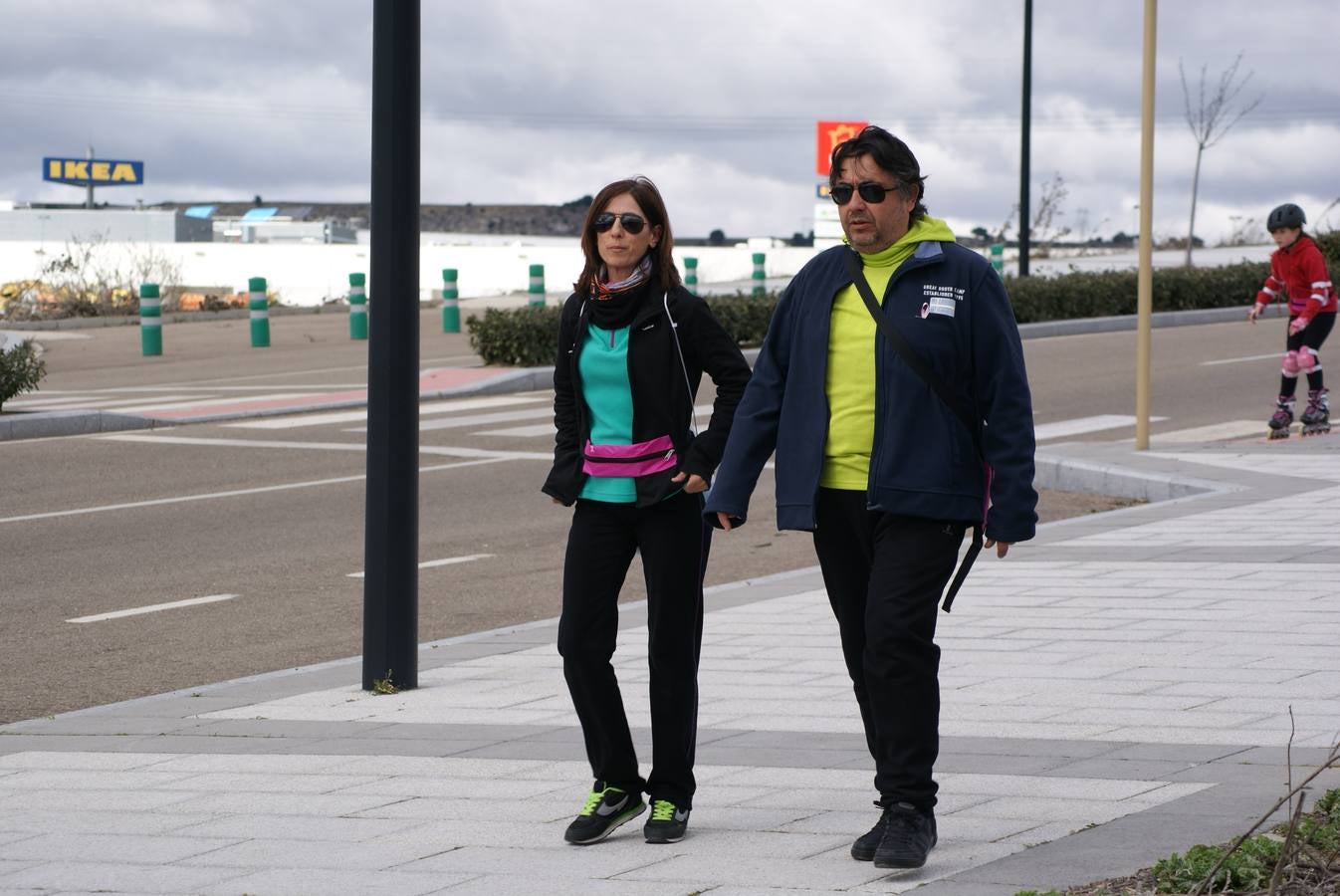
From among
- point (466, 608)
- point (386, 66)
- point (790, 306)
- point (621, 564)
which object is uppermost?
point (386, 66)

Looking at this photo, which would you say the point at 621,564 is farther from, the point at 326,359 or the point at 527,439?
the point at 326,359

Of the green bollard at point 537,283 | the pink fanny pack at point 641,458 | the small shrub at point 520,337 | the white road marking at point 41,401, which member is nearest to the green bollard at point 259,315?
the green bollard at point 537,283

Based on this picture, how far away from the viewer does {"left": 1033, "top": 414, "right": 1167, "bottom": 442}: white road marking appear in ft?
55.2

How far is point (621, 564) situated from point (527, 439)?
11832 millimetres

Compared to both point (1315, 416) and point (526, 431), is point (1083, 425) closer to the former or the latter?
point (1315, 416)

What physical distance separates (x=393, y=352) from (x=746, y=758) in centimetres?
225

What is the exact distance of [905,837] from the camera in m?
4.55

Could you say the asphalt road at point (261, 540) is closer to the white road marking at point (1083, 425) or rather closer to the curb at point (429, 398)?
the white road marking at point (1083, 425)

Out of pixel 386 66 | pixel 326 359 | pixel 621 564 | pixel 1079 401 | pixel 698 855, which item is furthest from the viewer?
pixel 326 359

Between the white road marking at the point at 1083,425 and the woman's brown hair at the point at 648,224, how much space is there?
11697 millimetres

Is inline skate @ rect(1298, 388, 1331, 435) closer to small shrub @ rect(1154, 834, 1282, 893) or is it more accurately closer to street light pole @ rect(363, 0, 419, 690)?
street light pole @ rect(363, 0, 419, 690)

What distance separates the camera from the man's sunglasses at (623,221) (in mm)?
5066

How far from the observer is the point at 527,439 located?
16.9m

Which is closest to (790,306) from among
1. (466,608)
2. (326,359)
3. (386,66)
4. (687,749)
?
(687,749)
